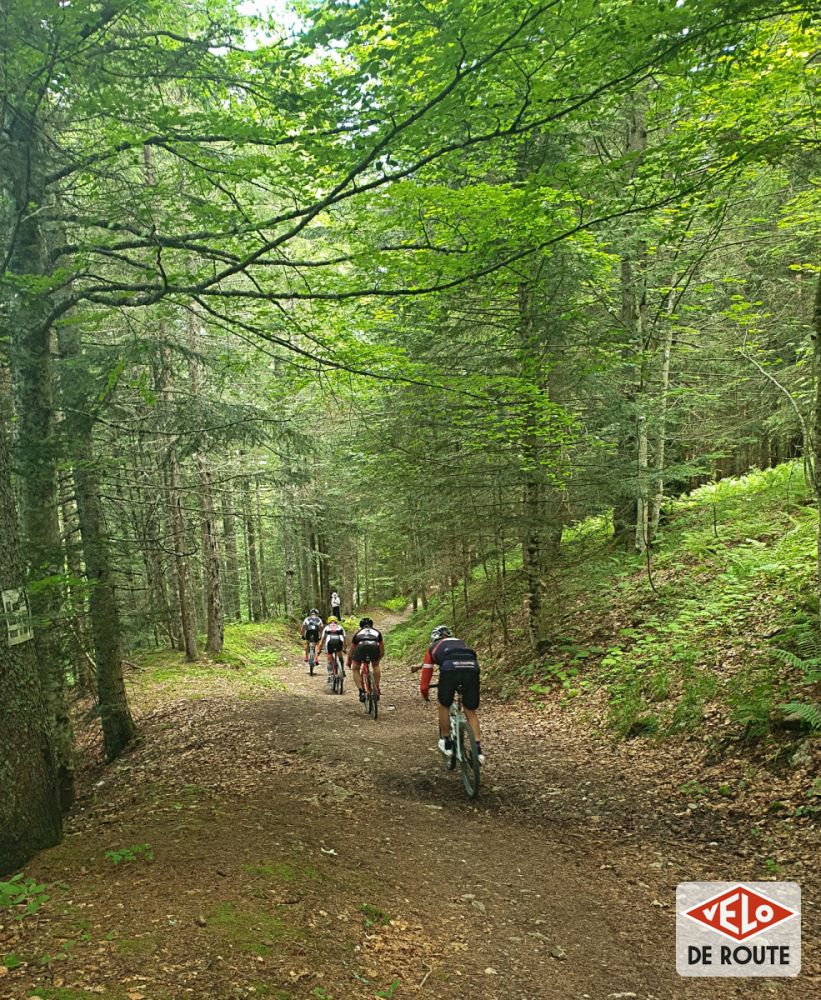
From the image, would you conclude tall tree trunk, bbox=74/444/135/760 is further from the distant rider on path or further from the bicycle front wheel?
the distant rider on path

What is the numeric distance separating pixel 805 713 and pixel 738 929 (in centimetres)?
241

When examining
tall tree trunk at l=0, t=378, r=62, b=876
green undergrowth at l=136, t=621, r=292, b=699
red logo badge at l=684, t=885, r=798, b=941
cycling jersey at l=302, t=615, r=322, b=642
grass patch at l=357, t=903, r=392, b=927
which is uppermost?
tall tree trunk at l=0, t=378, r=62, b=876

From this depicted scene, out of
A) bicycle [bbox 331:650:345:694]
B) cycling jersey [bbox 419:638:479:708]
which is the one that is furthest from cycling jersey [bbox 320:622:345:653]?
cycling jersey [bbox 419:638:479:708]

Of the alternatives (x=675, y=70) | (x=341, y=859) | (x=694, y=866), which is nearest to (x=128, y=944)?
(x=341, y=859)

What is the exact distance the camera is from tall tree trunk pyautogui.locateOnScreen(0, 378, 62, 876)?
431cm

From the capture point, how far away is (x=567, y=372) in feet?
38.6

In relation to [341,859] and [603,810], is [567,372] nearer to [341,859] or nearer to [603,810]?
[603,810]

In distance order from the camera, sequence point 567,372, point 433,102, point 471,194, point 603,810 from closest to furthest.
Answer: point 433,102 → point 471,194 → point 603,810 → point 567,372

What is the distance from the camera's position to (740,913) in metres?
4.31

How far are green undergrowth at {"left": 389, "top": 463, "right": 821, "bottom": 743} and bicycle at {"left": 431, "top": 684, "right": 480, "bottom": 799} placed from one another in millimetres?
2427

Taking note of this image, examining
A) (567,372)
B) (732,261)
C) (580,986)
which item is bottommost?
(580,986)

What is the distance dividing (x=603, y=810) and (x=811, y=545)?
5.96 m

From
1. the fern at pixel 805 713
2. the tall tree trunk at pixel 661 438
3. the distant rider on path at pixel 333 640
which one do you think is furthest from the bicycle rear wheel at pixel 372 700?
the fern at pixel 805 713

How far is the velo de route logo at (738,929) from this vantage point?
3.79 metres
